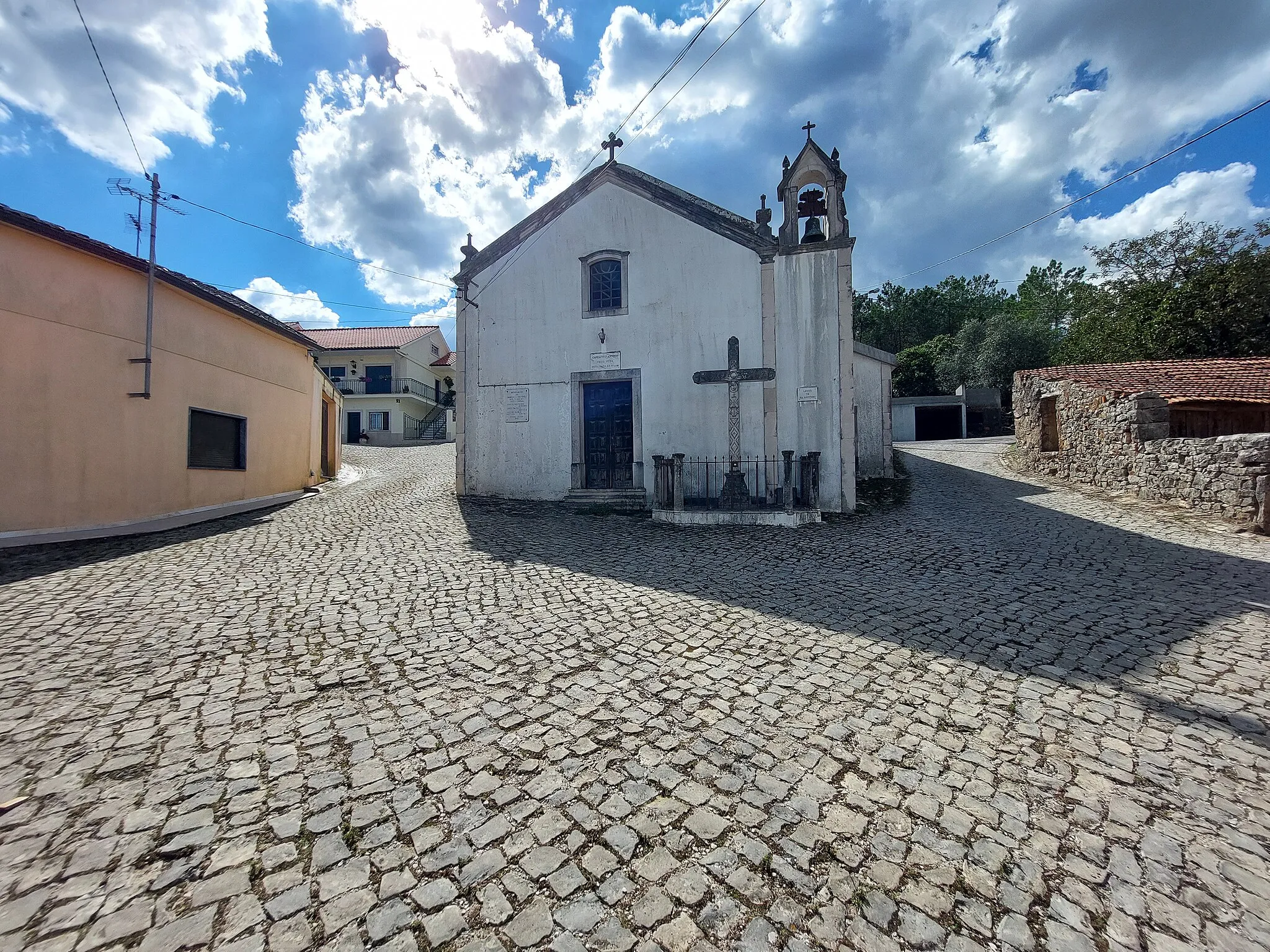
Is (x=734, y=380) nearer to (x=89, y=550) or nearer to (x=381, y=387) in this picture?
(x=89, y=550)

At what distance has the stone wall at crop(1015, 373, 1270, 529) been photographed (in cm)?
827

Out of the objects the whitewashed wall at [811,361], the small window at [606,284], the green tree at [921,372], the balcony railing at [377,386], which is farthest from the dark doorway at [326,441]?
the green tree at [921,372]

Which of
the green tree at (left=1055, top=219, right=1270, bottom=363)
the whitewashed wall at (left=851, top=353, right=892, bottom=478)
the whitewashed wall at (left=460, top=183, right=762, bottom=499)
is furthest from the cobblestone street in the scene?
the green tree at (left=1055, top=219, right=1270, bottom=363)

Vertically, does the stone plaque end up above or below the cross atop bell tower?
below

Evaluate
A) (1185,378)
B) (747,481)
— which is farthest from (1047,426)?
(747,481)

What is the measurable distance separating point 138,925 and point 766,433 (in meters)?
9.97

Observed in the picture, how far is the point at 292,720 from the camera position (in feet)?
9.78

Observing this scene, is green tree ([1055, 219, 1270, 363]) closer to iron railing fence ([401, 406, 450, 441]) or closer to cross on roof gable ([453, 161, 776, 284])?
cross on roof gable ([453, 161, 776, 284])

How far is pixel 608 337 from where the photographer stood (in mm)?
11336

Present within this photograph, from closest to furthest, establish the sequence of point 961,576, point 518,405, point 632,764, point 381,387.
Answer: point 632,764 → point 961,576 → point 518,405 → point 381,387

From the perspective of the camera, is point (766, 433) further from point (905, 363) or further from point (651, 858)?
point (905, 363)

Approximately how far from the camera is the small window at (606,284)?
1154 centimetres

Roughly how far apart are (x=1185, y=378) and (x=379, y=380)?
37.4m

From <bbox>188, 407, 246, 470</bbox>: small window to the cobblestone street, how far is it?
5.00m
